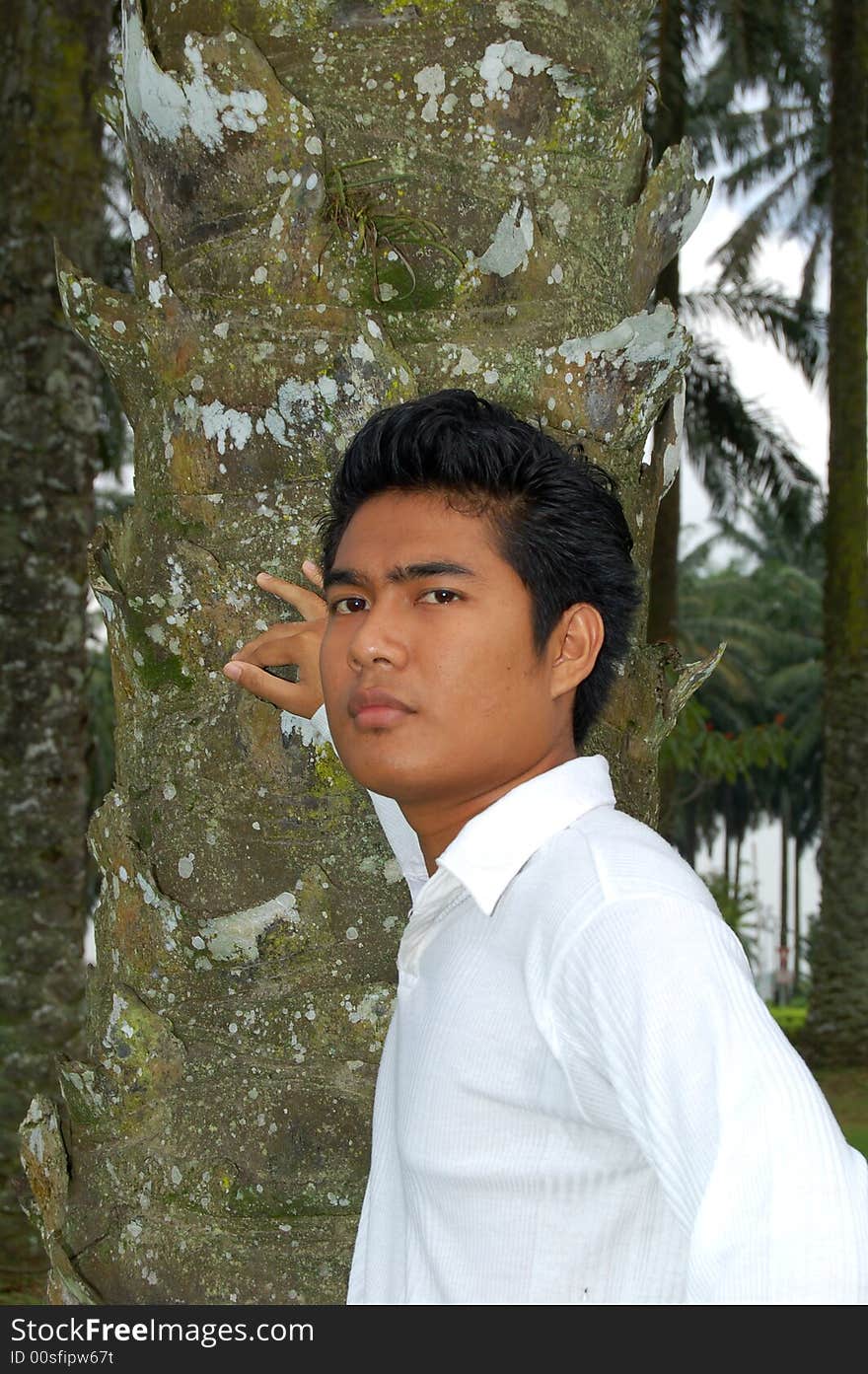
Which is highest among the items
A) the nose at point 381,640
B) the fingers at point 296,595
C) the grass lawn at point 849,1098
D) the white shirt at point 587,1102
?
the fingers at point 296,595

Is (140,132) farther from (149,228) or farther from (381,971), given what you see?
(381,971)

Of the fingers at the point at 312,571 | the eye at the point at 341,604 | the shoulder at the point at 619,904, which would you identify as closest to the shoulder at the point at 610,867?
the shoulder at the point at 619,904

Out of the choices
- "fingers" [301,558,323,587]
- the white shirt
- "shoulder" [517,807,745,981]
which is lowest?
the white shirt

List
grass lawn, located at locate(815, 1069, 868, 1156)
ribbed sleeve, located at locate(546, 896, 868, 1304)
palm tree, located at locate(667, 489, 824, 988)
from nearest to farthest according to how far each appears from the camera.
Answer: ribbed sleeve, located at locate(546, 896, 868, 1304), grass lawn, located at locate(815, 1069, 868, 1156), palm tree, located at locate(667, 489, 824, 988)

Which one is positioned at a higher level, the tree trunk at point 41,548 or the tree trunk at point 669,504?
the tree trunk at point 669,504

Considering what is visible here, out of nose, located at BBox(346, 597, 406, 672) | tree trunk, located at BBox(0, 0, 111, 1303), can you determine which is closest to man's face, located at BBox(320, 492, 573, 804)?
nose, located at BBox(346, 597, 406, 672)

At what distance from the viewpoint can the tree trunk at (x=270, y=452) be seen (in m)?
2.04

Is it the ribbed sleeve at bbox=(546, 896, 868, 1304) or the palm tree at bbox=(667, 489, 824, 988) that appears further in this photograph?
the palm tree at bbox=(667, 489, 824, 988)

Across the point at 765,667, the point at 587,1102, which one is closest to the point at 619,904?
the point at 587,1102

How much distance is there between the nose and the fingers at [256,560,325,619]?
42 centimetres

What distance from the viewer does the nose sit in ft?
5.44

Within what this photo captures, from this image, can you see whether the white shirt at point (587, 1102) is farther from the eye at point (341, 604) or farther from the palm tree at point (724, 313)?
the palm tree at point (724, 313)

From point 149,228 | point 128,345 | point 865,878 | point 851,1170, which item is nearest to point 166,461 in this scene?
point 128,345

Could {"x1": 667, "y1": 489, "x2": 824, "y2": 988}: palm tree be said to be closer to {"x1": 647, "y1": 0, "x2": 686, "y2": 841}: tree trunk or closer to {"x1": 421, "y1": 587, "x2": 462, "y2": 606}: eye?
{"x1": 647, "y1": 0, "x2": 686, "y2": 841}: tree trunk
